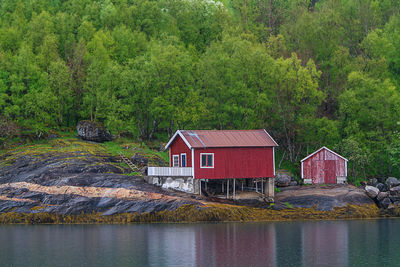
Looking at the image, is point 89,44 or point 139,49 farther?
Result: point 139,49

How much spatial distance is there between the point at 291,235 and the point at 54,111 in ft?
123

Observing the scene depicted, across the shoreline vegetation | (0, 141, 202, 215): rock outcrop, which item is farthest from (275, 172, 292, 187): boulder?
(0, 141, 202, 215): rock outcrop

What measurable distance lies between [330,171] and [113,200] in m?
23.9

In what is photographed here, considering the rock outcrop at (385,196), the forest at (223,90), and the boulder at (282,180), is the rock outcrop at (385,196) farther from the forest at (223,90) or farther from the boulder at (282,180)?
the boulder at (282,180)

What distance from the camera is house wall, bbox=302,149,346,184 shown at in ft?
204

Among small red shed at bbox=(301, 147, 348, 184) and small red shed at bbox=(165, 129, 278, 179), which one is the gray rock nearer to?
small red shed at bbox=(301, 147, 348, 184)

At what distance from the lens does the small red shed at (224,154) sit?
178 ft

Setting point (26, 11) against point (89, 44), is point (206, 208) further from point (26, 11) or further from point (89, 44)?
point (26, 11)

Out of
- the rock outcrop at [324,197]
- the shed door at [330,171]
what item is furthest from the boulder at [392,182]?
the shed door at [330,171]

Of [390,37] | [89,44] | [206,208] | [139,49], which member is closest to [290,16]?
[390,37]

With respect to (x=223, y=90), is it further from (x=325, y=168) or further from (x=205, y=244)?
(x=205, y=244)

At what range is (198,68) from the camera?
242 feet

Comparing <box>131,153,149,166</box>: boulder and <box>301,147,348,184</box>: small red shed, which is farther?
<box>301,147,348,184</box>: small red shed

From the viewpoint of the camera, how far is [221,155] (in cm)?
5491
